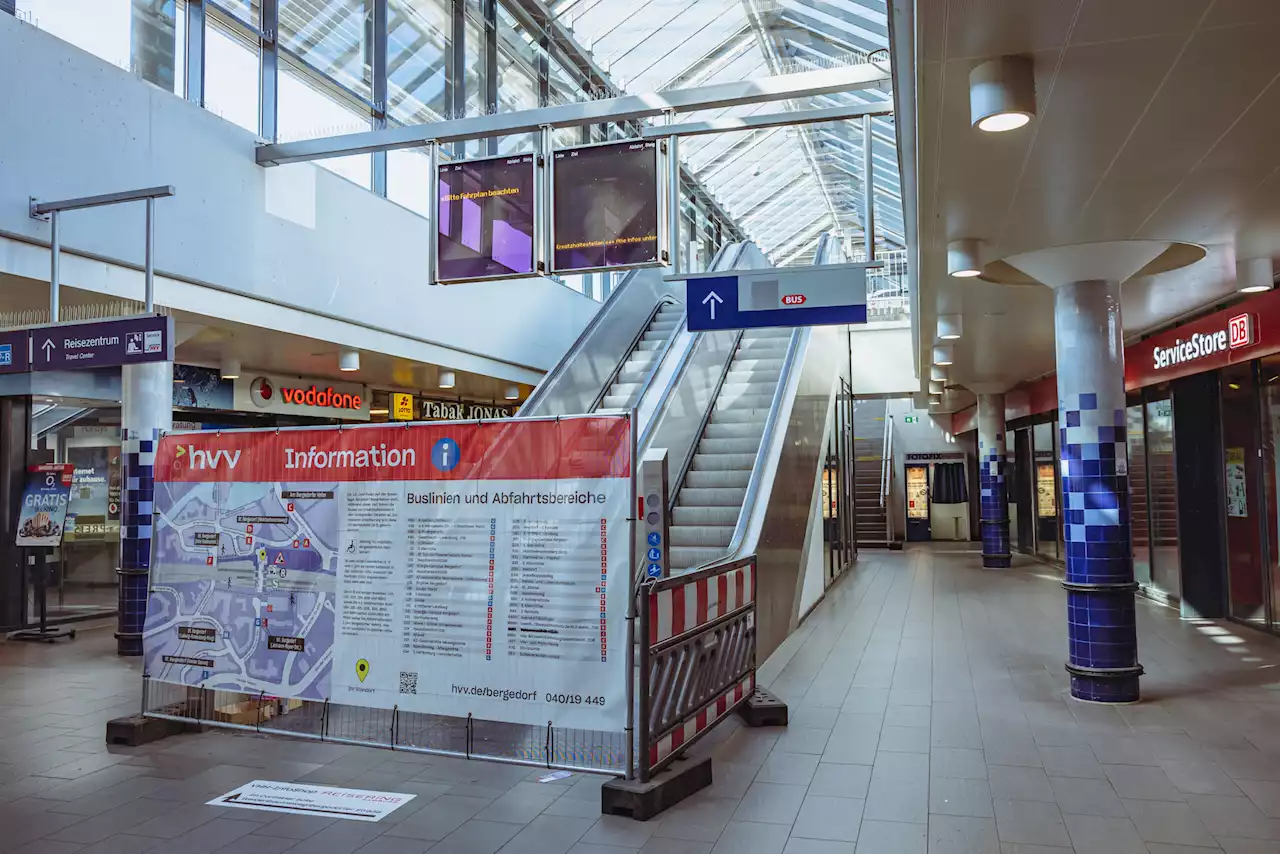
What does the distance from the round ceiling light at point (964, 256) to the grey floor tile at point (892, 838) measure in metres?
3.69

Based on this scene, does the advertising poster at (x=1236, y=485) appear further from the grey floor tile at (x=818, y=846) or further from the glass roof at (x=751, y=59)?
the grey floor tile at (x=818, y=846)

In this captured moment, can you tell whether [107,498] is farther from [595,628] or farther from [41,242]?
[595,628]

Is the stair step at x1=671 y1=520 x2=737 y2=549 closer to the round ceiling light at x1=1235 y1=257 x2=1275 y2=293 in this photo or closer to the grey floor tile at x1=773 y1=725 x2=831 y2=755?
the grey floor tile at x1=773 y1=725 x2=831 y2=755

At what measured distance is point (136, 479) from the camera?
28.1 feet

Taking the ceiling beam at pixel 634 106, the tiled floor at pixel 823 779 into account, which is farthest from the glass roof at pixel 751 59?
the tiled floor at pixel 823 779

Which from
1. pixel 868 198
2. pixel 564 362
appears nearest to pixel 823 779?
pixel 868 198

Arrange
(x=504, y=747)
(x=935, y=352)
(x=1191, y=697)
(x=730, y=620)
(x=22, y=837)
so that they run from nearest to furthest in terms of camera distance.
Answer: (x=22, y=837) → (x=504, y=747) → (x=730, y=620) → (x=1191, y=697) → (x=935, y=352)

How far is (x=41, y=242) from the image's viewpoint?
6480 millimetres

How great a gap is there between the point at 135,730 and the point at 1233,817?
550cm

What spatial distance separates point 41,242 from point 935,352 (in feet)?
30.6

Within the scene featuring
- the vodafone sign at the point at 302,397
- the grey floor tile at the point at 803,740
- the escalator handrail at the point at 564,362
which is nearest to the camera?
the grey floor tile at the point at 803,740

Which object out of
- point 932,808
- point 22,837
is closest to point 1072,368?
point 932,808

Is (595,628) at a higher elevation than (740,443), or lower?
lower

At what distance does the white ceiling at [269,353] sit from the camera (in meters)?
7.30
